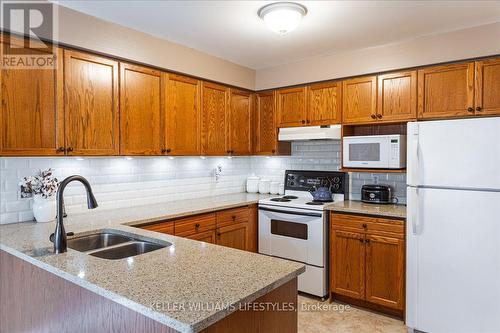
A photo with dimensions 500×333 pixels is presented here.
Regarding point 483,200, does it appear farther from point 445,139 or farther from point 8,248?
point 8,248

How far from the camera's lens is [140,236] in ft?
6.39

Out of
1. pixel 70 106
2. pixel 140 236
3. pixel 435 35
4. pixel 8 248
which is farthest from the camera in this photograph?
pixel 435 35

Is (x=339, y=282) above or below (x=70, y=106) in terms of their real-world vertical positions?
below

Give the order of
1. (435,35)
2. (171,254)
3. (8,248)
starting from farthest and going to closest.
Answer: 1. (435,35)
2. (8,248)
3. (171,254)

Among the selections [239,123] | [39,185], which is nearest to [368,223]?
[239,123]

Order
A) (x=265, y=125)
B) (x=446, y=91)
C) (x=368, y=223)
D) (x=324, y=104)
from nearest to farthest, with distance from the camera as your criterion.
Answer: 1. (x=446, y=91)
2. (x=368, y=223)
3. (x=324, y=104)
4. (x=265, y=125)

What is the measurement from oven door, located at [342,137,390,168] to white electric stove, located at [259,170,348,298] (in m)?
0.41

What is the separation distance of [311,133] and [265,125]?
2.31 feet

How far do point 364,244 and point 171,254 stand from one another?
1.97 m

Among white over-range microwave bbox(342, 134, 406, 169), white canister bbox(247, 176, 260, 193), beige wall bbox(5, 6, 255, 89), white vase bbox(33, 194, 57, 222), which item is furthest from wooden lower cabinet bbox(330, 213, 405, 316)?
white vase bbox(33, 194, 57, 222)

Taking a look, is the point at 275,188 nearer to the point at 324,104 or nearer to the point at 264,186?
the point at 264,186

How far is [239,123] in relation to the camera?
388 cm

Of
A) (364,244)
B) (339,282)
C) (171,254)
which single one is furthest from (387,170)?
(171,254)

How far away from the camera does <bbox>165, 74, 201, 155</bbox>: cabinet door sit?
10.1 ft
